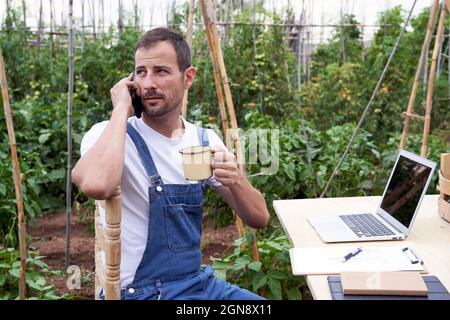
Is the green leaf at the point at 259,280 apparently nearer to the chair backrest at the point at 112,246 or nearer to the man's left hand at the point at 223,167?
the man's left hand at the point at 223,167

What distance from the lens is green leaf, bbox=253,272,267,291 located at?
2.28 meters

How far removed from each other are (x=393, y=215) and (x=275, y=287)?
25.6 inches

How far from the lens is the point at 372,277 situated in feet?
4.25

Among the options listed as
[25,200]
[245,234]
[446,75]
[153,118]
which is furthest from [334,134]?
[446,75]

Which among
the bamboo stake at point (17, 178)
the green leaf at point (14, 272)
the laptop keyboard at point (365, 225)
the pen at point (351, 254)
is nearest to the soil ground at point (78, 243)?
the green leaf at point (14, 272)

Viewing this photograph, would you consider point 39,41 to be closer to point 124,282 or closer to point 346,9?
point 346,9

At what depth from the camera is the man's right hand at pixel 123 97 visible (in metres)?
1.45

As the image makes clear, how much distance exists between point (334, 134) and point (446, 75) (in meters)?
3.52

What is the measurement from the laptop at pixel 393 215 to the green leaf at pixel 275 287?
18.1 inches

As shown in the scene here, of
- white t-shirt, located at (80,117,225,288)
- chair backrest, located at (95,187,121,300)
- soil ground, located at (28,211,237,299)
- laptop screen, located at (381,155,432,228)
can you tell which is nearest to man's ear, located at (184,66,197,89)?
white t-shirt, located at (80,117,225,288)

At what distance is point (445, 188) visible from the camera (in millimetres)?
1881

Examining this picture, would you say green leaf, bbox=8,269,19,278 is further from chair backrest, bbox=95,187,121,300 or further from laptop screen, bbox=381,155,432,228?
laptop screen, bbox=381,155,432,228

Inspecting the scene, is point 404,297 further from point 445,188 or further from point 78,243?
point 78,243

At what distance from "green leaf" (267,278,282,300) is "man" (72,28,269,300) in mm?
699
